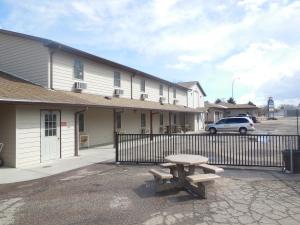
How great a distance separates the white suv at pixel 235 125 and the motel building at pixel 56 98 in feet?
33.0

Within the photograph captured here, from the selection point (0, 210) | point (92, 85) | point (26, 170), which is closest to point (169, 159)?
point (0, 210)

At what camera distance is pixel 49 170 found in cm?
1093

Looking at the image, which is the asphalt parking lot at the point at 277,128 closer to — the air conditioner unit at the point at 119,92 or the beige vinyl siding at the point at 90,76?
the air conditioner unit at the point at 119,92

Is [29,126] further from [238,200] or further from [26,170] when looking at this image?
→ [238,200]

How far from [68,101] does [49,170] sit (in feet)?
11.4

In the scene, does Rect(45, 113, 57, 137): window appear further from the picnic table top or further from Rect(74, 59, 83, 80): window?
the picnic table top

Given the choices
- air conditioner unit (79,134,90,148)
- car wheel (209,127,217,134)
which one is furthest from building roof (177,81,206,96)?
air conditioner unit (79,134,90,148)

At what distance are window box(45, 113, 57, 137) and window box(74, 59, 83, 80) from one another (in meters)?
4.41

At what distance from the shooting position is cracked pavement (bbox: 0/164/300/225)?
574 centimetres

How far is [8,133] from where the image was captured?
457 inches

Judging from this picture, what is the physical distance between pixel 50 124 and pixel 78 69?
5166 millimetres

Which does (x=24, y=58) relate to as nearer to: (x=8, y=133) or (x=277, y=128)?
(x=8, y=133)

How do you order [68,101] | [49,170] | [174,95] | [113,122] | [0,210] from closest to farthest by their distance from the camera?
[0,210], [49,170], [68,101], [113,122], [174,95]

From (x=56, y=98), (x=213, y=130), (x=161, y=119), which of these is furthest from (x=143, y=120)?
(x=56, y=98)
